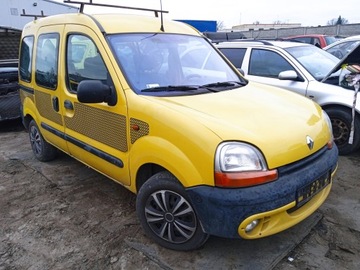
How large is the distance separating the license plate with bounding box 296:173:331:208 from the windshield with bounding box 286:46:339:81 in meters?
2.72

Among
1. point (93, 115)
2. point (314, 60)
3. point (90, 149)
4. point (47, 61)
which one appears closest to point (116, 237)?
point (90, 149)

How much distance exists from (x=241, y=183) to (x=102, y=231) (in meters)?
1.52

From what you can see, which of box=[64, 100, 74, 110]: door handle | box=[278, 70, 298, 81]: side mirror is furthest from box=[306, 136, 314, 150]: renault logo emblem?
box=[278, 70, 298, 81]: side mirror

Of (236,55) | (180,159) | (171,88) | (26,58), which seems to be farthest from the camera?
(236,55)

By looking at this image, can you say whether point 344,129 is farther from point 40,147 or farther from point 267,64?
point 40,147

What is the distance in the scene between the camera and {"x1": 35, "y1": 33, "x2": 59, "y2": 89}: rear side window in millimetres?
3738

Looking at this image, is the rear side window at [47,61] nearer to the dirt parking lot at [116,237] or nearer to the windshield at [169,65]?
the windshield at [169,65]

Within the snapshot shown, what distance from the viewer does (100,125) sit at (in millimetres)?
3115

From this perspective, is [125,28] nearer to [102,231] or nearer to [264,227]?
[102,231]

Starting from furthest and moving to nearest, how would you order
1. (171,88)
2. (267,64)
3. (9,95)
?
(9,95) < (267,64) < (171,88)

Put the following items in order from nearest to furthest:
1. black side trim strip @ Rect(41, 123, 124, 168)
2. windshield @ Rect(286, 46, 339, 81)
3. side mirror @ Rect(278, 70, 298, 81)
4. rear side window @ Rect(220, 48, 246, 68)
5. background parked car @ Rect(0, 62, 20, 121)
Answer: black side trim strip @ Rect(41, 123, 124, 168), side mirror @ Rect(278, 70, 298, 81), windshield @ Rect(286, 46, 339, 81), rear side window @ Rect(220, 48, 246, 68), background parked car @ Rect(0, 62, 20, 121)

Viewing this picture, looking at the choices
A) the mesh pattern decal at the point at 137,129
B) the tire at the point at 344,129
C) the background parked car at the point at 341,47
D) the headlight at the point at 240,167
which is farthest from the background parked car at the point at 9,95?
the background parked car at the point at 341,47

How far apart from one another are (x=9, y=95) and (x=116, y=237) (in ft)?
14.8

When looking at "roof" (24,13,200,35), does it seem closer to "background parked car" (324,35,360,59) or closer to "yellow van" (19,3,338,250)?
"yellow van" (19,3,338,250)
